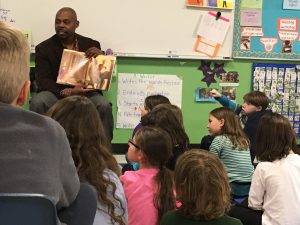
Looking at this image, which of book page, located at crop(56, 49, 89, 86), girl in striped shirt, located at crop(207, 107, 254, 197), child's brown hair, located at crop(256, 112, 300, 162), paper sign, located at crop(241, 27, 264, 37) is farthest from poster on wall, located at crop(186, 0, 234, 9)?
child's brown hair, located at crop(256, 112, 300, 162)

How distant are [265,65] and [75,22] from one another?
1833mm

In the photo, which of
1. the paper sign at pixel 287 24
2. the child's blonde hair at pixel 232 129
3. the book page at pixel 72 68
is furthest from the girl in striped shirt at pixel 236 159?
the paper sign at pixel 287 24

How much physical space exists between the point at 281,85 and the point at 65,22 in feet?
7.01

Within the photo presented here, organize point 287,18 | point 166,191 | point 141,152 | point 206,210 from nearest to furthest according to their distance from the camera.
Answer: point 206,210 → point 166,191 → point 141,152 → point 287,18

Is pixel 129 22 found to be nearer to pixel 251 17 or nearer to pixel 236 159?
pixel 251 17

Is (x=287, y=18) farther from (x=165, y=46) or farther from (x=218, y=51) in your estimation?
(x=165, y=46)

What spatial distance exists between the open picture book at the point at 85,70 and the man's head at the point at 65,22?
177 mm

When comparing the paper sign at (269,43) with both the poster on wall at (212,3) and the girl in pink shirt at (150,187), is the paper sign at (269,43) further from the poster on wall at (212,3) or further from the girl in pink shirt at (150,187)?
the girl in pink shirt at (150,187)

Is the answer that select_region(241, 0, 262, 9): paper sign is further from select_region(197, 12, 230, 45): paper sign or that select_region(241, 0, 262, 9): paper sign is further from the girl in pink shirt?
the girl in pink shirt

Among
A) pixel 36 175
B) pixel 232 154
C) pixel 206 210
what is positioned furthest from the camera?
pixel 232 154

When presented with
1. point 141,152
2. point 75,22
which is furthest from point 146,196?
point 75,22

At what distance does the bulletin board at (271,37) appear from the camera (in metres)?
4.09

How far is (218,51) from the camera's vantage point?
404cm

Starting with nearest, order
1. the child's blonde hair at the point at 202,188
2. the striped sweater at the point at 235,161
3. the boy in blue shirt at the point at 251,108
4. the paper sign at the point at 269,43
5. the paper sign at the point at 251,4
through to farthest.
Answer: the child's blonde hair at the point at 202,188
the striped sweater at the point at 235,161
the boy in blue shirt at the point at 251,108
the paper sign at the point at 251,4
the paper sign at the point at 269,43
